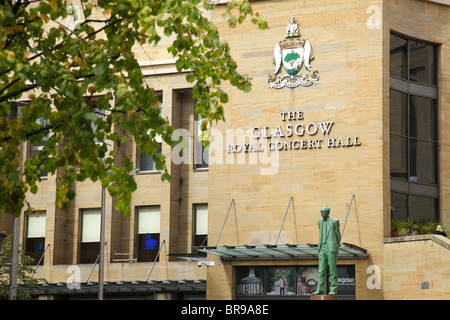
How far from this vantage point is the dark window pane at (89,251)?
4409cm

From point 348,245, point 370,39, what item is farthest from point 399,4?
point 348,245

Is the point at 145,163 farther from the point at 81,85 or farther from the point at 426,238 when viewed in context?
the point at 81,85

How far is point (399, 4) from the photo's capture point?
3519 centimetres

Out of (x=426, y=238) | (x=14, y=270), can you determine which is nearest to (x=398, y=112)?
(x=426, y=238)

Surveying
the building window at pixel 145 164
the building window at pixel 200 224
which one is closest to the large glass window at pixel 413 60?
the building window at pixel 200 224

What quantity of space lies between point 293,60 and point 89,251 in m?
16.2

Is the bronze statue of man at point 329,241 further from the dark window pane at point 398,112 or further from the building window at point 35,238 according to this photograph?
the building window at point 35,238

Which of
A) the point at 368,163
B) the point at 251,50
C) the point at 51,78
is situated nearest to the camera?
the point at 51,78

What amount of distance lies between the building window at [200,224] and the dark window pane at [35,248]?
871 cm

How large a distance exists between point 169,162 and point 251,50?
8.79 m

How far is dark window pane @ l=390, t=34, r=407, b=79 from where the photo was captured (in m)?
35.6

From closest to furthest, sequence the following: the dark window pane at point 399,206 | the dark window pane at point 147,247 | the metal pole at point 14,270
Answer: the metal pole at point 14,270 < the dark window pane at point 399,206 < the dark window pane at point 147,247

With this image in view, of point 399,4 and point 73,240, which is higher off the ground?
point 399,4
